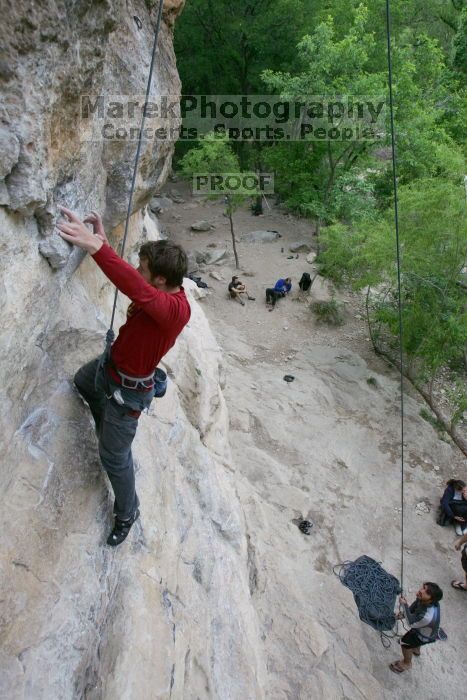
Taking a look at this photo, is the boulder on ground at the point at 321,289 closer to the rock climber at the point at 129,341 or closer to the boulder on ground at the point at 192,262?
the boulder on ground at the point at 192,262

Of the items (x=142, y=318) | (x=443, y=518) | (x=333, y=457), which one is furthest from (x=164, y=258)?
(x=443, y=518)

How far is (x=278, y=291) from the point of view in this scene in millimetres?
13703

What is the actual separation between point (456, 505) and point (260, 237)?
12254mm

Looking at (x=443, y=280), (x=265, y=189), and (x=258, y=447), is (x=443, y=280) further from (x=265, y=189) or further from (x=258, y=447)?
(x=265, y=189)

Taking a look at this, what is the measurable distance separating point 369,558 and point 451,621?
1318 mm

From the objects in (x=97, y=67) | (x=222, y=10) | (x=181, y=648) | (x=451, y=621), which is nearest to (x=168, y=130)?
(x=97, y=67)

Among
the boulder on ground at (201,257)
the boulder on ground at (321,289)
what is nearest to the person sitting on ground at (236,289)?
the boulder on ground at (321,289)

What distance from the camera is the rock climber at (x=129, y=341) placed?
2332mm

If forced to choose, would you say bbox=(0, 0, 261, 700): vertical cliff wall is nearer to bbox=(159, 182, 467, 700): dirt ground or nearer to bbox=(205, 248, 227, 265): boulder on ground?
bbox=(159, 182, 467, 700): dirt ground

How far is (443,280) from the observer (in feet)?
31.5

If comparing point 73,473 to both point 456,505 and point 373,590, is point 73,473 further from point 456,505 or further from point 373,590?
point 456,505

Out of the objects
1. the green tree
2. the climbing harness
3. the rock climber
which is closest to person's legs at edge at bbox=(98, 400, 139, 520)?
the rock climber

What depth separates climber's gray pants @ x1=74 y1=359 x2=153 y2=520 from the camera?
9.34 feet

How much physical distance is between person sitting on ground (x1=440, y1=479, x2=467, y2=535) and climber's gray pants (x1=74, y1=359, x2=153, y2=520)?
22.3ft
